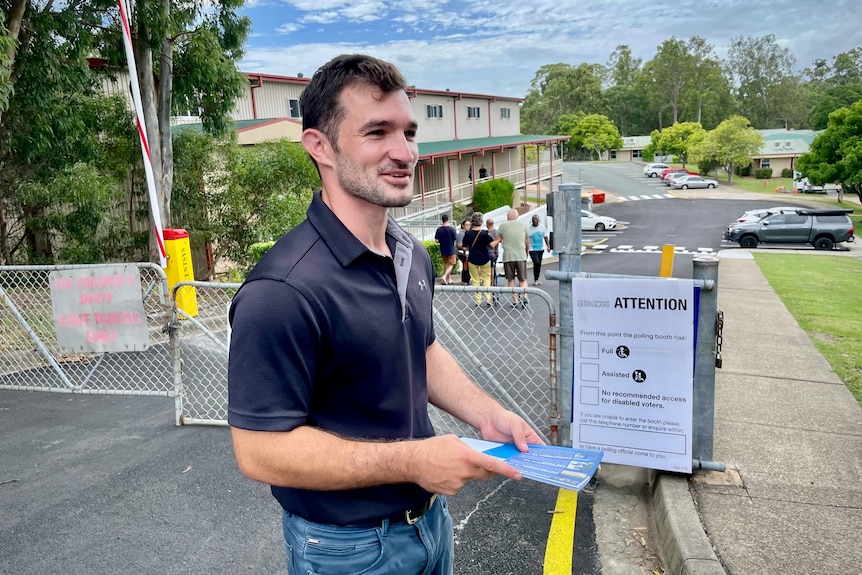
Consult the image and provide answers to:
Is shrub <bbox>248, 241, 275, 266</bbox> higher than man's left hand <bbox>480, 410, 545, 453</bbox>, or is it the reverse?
man's left hand <bbox>480, 410, 545, 453</bbox>

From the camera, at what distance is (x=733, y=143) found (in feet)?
185

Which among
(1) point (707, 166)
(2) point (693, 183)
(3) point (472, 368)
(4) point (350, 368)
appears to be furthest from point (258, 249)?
(1) point (707, 166)

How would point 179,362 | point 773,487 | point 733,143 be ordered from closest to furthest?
point 773,487
point 179,362
point 733,143

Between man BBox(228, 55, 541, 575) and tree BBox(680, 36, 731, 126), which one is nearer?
man BBox(228, 55, 541, 575)

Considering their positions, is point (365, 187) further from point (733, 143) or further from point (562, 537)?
point (733, 143)

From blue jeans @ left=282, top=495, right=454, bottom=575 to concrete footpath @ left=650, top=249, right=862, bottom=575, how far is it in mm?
1835

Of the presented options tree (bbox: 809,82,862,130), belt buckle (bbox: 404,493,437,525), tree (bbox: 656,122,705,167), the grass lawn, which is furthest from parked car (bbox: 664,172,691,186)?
belt buckle (bbox: 404,493,437,525)

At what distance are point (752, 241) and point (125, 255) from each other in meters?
23.7

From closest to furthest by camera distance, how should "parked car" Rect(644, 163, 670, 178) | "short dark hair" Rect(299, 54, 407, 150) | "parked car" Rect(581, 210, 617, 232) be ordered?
"short dark hair" Rect(299, 54, 407, 150) → "parked car" Rect(581, 210, 617, 232) → "parked car" Rect(644, 163, 670, 178)

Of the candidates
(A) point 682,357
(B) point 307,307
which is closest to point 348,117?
(B) point 307,307

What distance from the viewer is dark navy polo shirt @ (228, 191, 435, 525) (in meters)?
1.45

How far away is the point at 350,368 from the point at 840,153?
42.1 meters

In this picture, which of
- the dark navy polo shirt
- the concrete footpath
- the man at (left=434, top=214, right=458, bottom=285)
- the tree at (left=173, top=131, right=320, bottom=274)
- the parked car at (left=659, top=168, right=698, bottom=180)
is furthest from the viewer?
the parked car at (left=659, top=168, right=698, bottom=180)

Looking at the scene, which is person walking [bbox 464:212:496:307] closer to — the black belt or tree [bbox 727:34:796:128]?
the black belt
